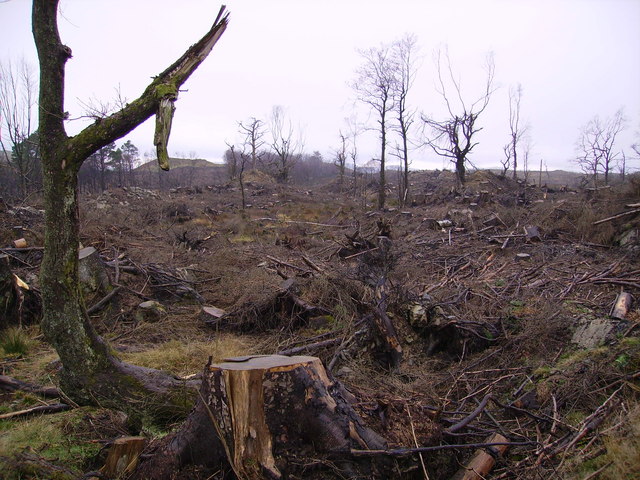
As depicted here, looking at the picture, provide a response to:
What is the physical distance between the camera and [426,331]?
16.9 ft

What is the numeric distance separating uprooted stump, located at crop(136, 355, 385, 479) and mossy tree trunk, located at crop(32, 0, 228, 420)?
131cm

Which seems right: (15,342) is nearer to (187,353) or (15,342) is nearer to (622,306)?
(187,353)

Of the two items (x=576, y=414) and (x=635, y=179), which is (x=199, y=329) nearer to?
(x=576, y=414)

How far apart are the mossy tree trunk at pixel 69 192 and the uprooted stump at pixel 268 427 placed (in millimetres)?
1314

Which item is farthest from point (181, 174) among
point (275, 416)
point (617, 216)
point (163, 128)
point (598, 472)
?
point (598, 472)

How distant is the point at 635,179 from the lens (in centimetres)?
1041

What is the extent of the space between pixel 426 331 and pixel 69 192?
428 centimetres

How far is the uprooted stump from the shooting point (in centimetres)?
219

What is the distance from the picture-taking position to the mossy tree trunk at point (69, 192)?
123 inches

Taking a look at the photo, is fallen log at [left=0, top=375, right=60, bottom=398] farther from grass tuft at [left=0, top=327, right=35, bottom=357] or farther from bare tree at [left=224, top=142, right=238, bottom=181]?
bare tree at [left=224, top=142, right=238, bottom=181]

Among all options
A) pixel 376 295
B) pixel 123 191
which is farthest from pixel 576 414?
pixel 123 191

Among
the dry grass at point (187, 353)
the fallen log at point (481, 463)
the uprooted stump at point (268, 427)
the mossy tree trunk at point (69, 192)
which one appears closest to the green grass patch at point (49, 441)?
the mossy tree trunk at point (69, 192)

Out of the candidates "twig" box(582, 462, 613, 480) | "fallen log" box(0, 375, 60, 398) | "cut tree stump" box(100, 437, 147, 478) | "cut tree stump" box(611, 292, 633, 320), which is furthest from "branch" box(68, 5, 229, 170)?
"cut tree stump" box(611, 292, 633, 320)

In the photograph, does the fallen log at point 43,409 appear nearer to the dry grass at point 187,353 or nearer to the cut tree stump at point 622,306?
the dry grass at point 187,353
